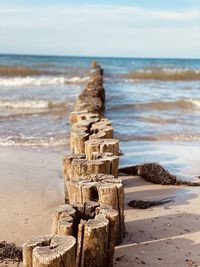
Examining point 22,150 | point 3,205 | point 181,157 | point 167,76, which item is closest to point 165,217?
point 3,205

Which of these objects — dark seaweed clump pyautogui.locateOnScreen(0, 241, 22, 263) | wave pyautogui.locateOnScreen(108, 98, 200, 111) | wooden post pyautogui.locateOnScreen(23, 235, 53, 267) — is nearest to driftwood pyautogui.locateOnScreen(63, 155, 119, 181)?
dark seaweed clump pyautogui.locateOnScreen(0, 241, 22, 263)

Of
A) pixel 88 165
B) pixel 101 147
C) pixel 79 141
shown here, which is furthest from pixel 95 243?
pixel 79 141

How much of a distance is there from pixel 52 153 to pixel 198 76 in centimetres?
3767

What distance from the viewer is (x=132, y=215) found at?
580 centimetres

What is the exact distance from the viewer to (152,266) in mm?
4414

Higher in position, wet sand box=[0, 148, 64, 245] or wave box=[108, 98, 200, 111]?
wave box=[108, 98, 200, 111]

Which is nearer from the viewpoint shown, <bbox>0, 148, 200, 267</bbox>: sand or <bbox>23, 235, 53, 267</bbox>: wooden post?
<bbox>23, 235, 53, 267</bbox>: wooden post

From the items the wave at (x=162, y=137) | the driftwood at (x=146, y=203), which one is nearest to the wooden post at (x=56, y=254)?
the driftwood at (x=146, y=203)

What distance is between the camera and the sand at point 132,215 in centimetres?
468

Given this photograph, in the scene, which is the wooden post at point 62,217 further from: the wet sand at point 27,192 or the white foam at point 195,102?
the white foam at point 195,102

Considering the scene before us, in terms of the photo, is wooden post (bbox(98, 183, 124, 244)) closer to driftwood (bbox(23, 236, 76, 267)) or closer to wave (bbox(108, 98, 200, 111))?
driftwood (bbox(23, 236, 76, 267))

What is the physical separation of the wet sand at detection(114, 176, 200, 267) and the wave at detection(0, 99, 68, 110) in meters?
10.6

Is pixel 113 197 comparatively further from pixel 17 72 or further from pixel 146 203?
pixel 17 72

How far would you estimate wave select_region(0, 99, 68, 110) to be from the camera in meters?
17.2
